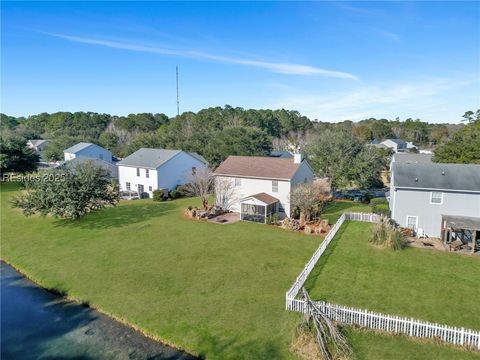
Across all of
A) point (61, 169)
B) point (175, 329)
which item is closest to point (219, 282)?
point (175, 329)

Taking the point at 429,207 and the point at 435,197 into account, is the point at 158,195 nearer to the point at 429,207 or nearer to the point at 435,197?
the point at 429,207

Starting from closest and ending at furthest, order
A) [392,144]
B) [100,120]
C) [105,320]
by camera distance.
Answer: [105,320]
[392,144]
[100,120]

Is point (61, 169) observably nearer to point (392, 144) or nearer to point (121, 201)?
point (121, 201)

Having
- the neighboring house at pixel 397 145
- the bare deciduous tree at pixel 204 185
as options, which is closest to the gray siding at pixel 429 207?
the bare deciduous tree at pixel 204 185

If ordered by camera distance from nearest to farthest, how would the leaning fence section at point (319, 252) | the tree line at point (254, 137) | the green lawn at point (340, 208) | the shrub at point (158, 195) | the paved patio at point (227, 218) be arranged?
the leaning fence section at point (319, 252) < the paved patio at point (227, 218) < the green lawn at point (340, 208) < the shrub at point (158, 195) < the tree line at point (254, 137)

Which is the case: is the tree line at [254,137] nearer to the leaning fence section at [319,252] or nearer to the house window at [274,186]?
the leaning fence section at [319,252]

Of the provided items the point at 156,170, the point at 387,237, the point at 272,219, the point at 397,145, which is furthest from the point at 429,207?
the point at 397,145
